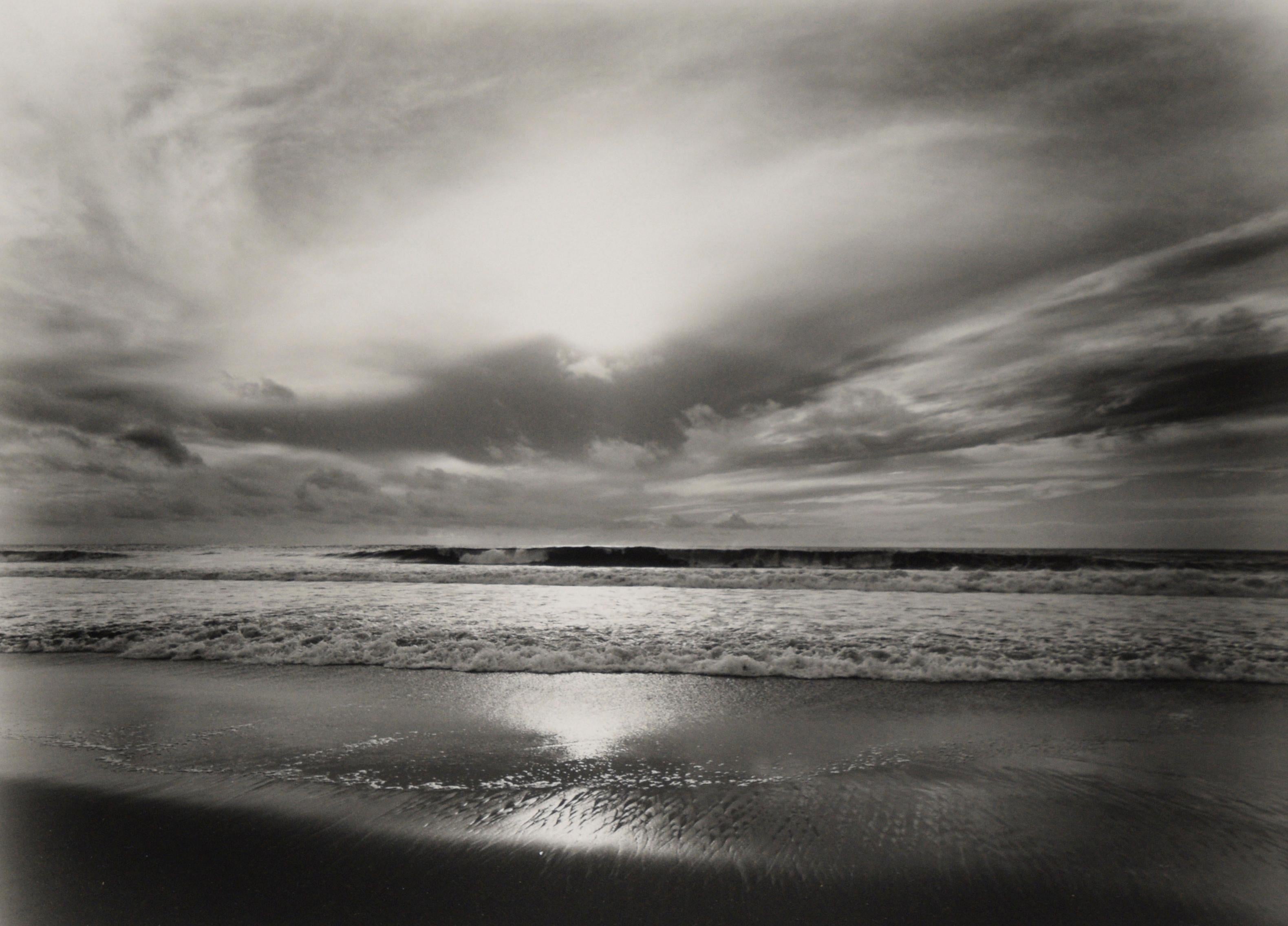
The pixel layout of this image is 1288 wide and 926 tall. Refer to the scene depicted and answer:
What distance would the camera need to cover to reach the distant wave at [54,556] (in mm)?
28734

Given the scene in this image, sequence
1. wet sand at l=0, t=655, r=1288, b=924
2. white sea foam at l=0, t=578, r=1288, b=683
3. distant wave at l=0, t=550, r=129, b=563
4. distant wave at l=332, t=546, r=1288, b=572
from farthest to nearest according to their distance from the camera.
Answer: distant wave at l=0, t=550, r=129, b=563
distant wave at l=332, t=546, r=1288, b=572
white sea foam at l=0, t=578, r=1288, b=683
wet sand at l=0, t=655, r=1288, b=924

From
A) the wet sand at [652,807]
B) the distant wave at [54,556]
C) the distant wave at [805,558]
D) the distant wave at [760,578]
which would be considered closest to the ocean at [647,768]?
the wet sand at [652,807]

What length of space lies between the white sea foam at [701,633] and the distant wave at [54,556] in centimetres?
1874

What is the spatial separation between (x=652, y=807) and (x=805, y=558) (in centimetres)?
2596

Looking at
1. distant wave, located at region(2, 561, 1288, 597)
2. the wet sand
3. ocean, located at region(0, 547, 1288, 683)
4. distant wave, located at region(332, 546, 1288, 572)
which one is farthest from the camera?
distant wave, located at region(332, 546, 1288, 572)

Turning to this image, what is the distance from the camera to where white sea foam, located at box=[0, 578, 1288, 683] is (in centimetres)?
809

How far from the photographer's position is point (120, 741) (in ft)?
18.8

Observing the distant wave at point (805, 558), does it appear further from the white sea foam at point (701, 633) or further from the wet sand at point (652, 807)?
the wet sand at point (652, 807)

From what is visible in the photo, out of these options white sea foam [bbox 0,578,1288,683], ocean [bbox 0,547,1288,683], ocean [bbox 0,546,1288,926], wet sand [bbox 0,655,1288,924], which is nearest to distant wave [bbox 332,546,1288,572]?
ocean [bbox 0,547,1288,683]

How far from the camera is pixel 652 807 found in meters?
4.29

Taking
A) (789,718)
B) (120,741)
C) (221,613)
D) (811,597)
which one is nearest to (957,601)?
(811,597)

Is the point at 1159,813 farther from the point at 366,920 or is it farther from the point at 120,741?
the point at 120,741

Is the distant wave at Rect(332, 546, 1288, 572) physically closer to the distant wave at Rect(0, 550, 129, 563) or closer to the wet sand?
the distant wave at Rect(0, 550, 129, 563)

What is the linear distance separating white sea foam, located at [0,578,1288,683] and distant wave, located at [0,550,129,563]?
61.5ft
